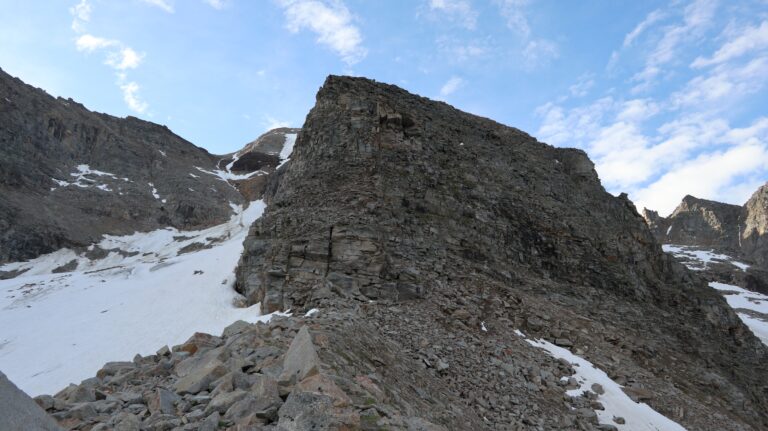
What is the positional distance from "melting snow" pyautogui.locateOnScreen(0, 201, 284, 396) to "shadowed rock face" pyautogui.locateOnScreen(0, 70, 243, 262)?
84.0 feet

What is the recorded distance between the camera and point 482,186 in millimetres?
21234

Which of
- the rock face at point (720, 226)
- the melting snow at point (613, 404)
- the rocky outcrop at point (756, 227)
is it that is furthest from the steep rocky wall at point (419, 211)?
the rocky outcrop at point (756, 227)

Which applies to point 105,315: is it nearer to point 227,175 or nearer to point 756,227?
point 227,175

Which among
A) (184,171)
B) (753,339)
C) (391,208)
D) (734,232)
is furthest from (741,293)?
(184,171)

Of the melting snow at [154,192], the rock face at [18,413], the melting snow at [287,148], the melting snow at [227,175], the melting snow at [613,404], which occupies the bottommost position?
the melting snow at [613,404]

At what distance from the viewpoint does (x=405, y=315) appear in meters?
13.0

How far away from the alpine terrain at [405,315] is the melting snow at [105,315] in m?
0.16

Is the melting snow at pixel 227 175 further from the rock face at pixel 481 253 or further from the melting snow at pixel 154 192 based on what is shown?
the rock face at pixel 481 253

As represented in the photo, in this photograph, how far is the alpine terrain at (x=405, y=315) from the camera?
6930 millimetres

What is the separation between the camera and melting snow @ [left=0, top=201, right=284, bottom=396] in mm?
17797

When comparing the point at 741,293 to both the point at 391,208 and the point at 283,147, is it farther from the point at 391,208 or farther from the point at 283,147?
Answer: the point at 283,147

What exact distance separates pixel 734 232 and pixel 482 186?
100778 mm

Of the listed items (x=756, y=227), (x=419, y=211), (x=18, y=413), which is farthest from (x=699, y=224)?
(x=18, y=413)

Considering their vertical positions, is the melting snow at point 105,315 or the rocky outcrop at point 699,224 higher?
the rocky outcrop at point 699,224
